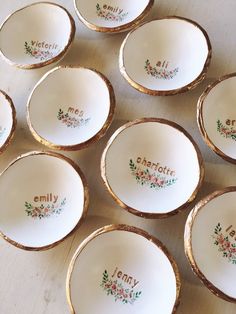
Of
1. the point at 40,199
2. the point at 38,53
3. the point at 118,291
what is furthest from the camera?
the point at 38,53

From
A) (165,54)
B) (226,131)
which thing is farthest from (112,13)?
(226,131)

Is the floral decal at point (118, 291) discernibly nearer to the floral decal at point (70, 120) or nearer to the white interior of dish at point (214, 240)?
the white interior of dish at point (214, 240)

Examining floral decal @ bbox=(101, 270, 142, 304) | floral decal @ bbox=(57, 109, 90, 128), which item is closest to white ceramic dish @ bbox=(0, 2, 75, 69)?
floral decal @ bbox=(57, 109, 90, 128)

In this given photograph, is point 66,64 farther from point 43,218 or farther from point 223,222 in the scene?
point 223,222

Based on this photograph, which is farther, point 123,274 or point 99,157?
point 99,157

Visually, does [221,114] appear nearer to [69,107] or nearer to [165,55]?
[165,55]

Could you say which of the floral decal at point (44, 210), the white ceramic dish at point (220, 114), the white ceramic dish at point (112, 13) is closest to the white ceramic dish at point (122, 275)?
the floral decal at point (44, 210)

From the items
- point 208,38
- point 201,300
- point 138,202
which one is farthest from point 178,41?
point 201,300
